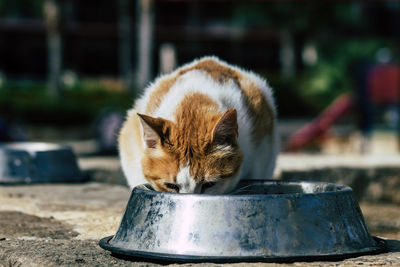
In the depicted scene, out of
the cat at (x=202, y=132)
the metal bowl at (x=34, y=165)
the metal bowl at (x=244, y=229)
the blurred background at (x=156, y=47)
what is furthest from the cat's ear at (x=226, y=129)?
the blurred background at (x=156, y=47)

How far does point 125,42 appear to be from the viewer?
32969 millimetres

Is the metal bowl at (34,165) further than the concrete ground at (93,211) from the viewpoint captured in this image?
Yes

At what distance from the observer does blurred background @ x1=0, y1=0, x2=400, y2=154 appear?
21047 mm

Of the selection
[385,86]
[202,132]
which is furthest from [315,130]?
[202,132]

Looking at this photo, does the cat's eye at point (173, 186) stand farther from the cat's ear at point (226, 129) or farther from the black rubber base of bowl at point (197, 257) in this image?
the black rubber base of bowl at point (197, 257)

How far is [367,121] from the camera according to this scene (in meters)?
11.8

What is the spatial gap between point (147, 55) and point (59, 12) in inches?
141

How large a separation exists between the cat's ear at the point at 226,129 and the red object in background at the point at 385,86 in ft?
29.9

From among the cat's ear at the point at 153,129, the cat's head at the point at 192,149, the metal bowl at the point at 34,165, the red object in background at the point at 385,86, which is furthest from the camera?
the red object in background at the point at 385,86

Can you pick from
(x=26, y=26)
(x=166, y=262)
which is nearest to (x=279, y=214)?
(x=166, y=262)

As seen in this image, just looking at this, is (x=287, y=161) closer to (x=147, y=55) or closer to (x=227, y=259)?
(x=227, y=259)

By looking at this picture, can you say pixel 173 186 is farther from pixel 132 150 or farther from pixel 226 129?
pixel 132 150

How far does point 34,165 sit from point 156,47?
29473 mm

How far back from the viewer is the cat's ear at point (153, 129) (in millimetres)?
3113
